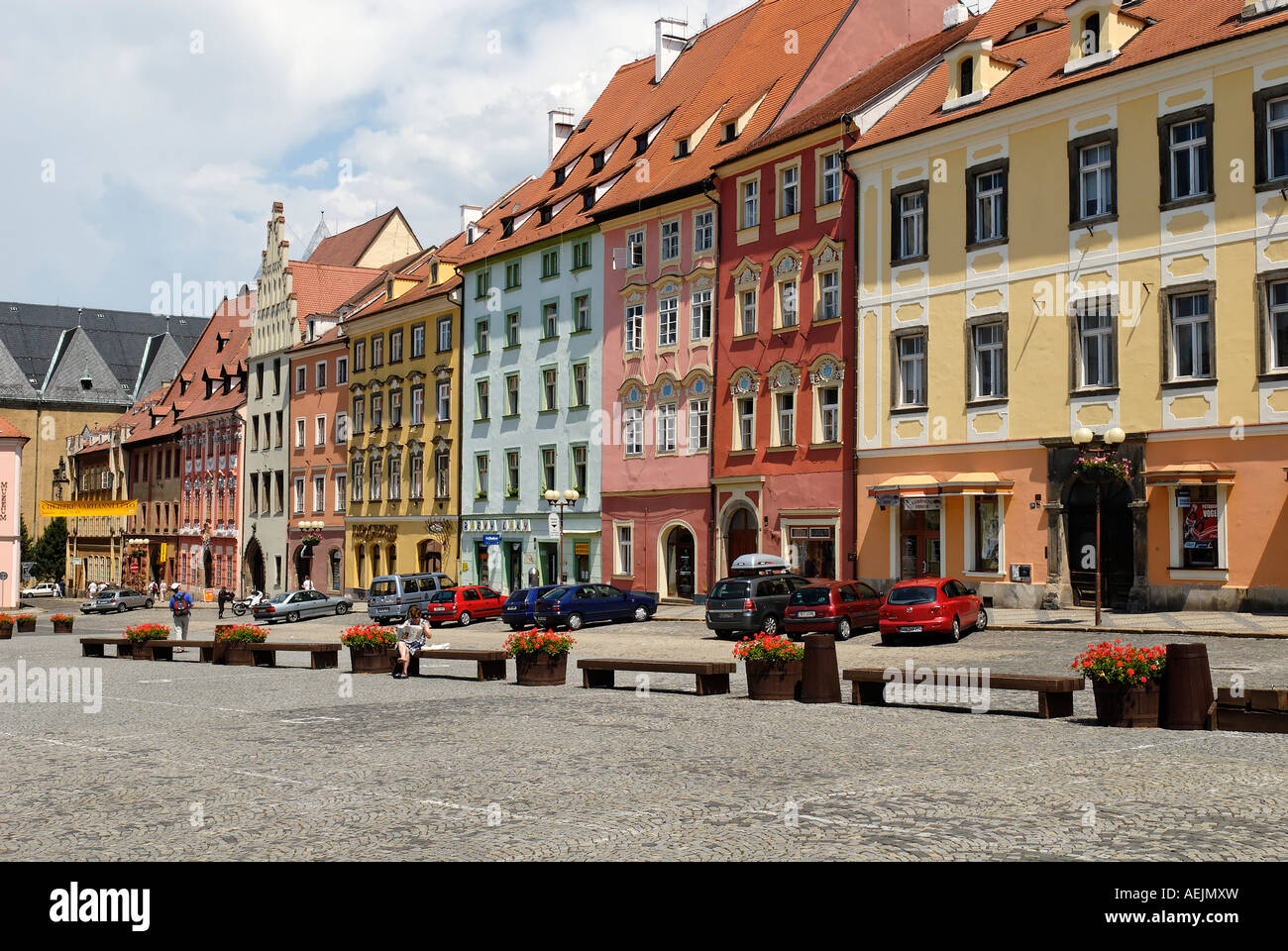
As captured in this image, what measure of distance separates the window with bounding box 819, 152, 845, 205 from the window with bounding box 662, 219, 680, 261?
768 centimetres

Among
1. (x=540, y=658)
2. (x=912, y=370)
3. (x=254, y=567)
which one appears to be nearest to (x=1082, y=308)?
(x=912, y=370)

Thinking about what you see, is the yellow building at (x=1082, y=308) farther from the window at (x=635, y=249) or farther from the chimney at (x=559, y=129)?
the chimney at (x=559, y=129)

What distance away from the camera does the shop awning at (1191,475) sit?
96.1ft

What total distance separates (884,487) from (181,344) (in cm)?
10217

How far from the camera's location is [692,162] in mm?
47000

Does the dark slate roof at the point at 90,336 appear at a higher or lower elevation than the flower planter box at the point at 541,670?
higher

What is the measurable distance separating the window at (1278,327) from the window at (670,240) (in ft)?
70.5

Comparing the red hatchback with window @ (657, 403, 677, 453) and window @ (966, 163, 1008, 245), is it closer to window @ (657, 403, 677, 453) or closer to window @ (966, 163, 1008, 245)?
window @ (657, 403, 677, 453)

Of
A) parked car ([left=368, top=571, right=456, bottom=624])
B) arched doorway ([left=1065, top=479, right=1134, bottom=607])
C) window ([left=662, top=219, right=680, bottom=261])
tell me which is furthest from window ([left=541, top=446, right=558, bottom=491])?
arched doorway ([left=1065, top=479, right=1134, bottom=607])

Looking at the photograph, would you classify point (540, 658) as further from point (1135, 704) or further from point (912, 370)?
point (912, 370)

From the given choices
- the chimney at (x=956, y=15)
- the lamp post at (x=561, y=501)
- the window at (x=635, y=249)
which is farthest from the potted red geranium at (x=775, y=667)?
the chimney at (x=956, y=15)

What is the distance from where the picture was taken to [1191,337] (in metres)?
30.3

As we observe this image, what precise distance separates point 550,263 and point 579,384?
5.46 metres

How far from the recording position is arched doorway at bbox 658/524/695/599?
4528 cm
